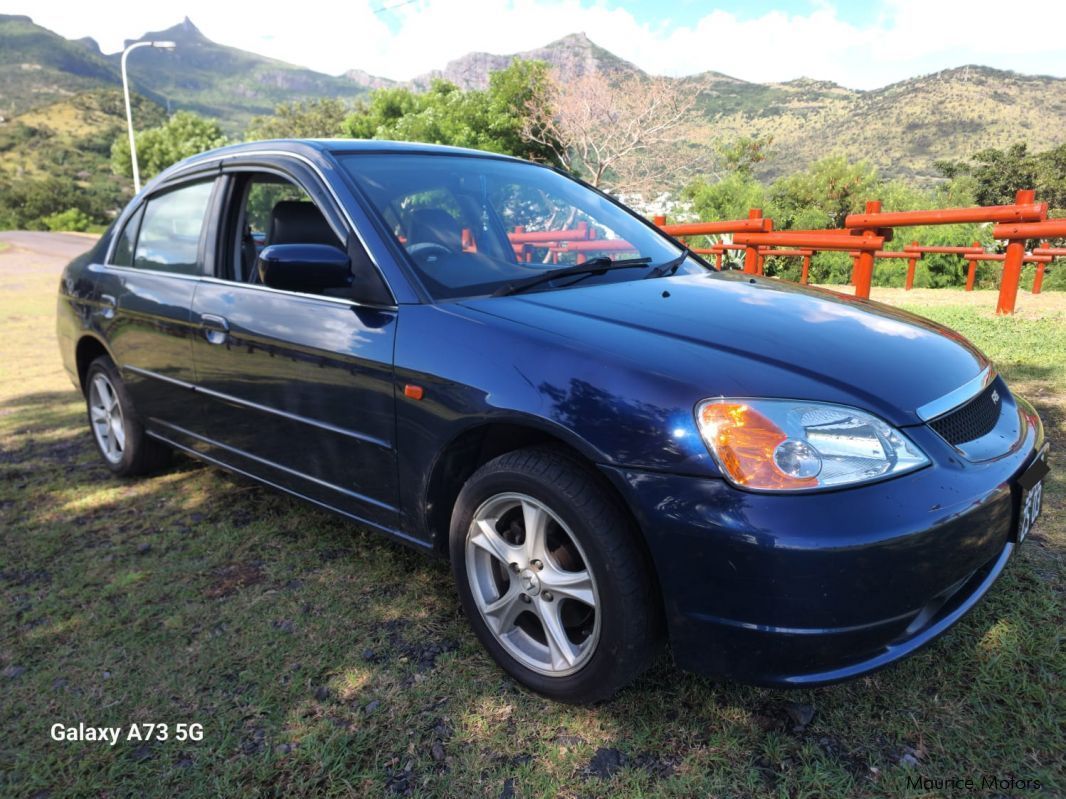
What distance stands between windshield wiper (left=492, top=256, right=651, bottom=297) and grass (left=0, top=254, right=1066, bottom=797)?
1.14m

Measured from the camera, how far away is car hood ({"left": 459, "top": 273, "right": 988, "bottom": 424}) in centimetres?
175

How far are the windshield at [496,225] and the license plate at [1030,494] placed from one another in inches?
52.8

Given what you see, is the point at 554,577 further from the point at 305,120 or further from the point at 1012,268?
the point at 305,120

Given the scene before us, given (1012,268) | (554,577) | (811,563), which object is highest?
(1012,268)

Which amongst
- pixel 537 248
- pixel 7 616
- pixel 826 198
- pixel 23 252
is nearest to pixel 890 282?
pixel 826 198

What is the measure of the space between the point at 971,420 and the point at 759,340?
60cm

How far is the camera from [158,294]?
3.30 meters

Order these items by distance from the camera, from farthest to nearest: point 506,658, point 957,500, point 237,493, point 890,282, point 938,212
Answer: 1. point 890,282
2. point 938,212
3. point 237,493
4. point 506,658
5. point 957,500

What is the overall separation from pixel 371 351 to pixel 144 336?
1.74 meters

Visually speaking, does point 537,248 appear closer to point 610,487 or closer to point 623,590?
point 610,487

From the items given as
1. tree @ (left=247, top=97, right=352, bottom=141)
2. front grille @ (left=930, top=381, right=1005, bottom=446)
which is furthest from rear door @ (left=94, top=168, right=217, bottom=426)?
tree @ (left=247, top=97, right=352, bottom=141)

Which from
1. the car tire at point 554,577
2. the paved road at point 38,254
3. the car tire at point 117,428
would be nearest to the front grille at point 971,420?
the car tire at point 554,577

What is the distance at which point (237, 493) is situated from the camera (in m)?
3.70

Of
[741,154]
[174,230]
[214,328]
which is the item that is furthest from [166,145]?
[214,328]
